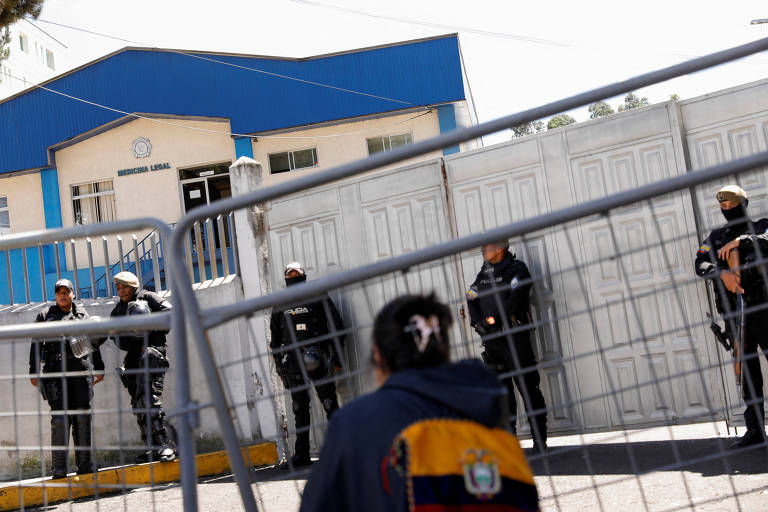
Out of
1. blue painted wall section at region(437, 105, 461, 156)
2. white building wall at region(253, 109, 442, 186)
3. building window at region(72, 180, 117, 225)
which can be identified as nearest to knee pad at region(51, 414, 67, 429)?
white building wall at region(253, 109, 442, 186)

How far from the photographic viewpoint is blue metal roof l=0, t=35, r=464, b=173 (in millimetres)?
19438

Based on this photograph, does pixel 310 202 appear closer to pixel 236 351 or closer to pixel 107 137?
pixel 236 351

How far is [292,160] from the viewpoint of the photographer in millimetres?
20438

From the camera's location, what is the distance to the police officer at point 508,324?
2.74 m

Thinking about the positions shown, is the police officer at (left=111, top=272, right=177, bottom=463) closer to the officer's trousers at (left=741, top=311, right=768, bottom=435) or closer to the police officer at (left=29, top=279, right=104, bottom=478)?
the police officer at (left=29, top=279, right=104, bottom=478)

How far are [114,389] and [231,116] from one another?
17378 mm

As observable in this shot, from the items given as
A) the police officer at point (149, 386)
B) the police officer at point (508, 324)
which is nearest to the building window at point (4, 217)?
the police officer at point (149, 386)

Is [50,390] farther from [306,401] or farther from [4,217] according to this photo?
[4,217]

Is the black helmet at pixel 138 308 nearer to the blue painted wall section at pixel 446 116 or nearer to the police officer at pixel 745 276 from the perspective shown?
the police officer at pixel 745 276

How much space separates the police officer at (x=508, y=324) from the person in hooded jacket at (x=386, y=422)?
1.83ft

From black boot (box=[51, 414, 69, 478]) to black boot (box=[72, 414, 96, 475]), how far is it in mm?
52

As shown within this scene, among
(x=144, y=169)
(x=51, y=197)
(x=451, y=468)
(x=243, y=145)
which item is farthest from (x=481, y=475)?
(x=51, y=197)

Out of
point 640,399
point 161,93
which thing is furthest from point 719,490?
point 161,93

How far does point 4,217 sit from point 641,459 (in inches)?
858
